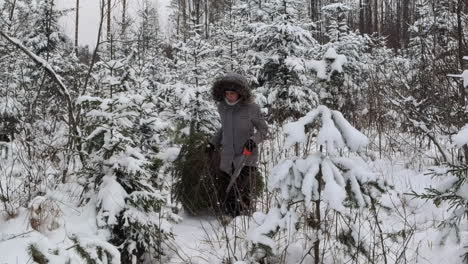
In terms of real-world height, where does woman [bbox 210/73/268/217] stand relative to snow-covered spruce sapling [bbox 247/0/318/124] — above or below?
below

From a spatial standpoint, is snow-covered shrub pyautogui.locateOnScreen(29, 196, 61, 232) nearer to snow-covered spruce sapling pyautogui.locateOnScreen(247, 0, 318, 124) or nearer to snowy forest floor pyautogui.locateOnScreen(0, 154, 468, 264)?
snowy forest floor pyautogui.locateOnScreen(0, 154, 468, 264)

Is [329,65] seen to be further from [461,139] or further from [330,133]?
[461,139]

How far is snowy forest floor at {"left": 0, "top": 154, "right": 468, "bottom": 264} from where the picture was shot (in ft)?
6.83

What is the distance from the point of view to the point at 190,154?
A: 4352 millimetres

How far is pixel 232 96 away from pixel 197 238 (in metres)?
1.54

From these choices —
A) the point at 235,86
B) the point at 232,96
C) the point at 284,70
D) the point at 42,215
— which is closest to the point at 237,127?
the point at 232,96

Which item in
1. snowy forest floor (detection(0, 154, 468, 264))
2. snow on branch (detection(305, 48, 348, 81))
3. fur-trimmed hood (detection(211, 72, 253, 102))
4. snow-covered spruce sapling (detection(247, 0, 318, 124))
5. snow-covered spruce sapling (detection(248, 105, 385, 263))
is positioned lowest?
snowy forest floor (detection(0, 154, 468, 264))

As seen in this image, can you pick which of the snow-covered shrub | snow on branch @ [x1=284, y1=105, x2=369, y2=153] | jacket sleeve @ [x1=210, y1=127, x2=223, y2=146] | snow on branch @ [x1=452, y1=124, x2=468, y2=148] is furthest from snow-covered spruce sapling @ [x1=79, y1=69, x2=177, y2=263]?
snow on branch @ [x1=452, y1=124, x2=468, y2=148]

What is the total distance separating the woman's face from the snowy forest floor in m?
1.34

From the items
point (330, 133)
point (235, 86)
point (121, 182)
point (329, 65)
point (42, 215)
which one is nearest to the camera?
point (330, 133)

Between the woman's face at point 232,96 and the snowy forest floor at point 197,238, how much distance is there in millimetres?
1343

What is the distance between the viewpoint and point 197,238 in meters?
3.61

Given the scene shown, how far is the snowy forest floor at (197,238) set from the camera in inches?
82.0

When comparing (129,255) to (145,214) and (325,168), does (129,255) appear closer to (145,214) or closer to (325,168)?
(145,214)
